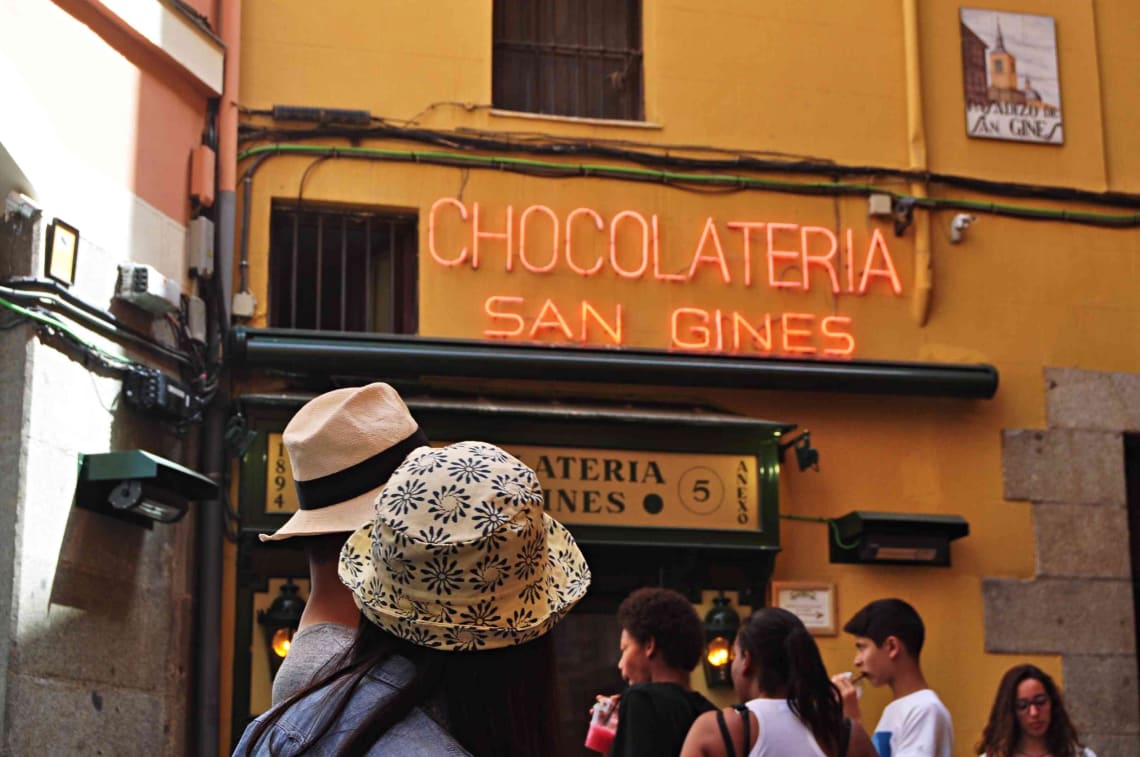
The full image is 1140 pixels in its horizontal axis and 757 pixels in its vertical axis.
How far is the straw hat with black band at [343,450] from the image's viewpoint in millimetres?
3455

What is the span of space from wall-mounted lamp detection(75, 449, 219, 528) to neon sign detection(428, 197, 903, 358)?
2303 millimetres

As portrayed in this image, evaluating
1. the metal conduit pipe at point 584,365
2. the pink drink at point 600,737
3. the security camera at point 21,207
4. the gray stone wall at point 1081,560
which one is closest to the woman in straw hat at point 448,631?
the pink drink at point 600,737

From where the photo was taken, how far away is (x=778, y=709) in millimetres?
5426

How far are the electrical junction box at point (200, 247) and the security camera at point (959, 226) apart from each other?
462 centimetres

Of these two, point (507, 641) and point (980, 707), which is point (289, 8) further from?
point (507, 641)

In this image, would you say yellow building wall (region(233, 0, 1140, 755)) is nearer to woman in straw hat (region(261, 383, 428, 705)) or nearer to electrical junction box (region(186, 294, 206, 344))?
electrical junction box (region(186, 294, 206, 344))

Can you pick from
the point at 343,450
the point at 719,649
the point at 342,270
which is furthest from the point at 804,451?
the point at 343,450

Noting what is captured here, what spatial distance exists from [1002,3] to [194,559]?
6359 mm

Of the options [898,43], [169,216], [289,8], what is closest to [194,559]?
[169,216]

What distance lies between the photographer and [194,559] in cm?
908

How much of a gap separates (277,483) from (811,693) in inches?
172

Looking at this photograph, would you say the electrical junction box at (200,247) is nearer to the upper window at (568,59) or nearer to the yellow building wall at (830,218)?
the yellow building wall at (830,218)

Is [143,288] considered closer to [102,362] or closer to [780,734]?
[102,362]

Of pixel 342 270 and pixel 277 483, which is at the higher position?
pixel 342 270
